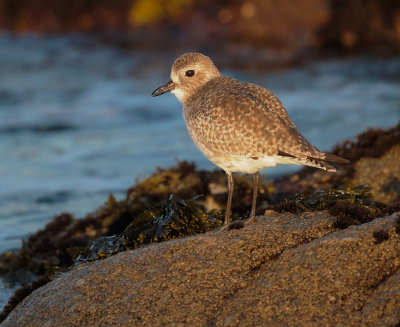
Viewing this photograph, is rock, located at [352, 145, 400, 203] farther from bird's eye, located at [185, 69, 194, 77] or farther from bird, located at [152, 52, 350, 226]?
bird's eye, located at [185, 69, 194, 77]

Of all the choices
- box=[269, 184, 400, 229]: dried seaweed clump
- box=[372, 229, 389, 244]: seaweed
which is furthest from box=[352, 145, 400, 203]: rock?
box=[372, 229, 389, 244]: seaweed

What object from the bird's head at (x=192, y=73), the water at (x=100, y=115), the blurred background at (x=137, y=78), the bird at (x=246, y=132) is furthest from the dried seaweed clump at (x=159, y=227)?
the blurred background at (x=137, y=78)

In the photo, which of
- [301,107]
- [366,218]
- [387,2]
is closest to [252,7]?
[387,2]

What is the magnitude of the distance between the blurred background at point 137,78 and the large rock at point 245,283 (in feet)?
14.7

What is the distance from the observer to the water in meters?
12.3

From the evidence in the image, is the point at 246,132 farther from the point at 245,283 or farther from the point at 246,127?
the point at 245,283

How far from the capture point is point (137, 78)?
20.4m

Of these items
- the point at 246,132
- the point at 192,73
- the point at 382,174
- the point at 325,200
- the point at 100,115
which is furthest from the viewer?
the point at 100,115

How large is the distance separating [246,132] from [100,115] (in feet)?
40.4

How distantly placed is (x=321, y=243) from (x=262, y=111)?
153 cm

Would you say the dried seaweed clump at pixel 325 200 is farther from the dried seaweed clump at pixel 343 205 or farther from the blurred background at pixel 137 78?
the blurred background at pixel 137 78

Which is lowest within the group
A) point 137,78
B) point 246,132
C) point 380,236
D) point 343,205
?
point 380,236

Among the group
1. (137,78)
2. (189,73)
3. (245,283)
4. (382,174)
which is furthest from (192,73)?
(137,78)

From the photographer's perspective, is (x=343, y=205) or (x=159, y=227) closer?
(x=343, y=205)
